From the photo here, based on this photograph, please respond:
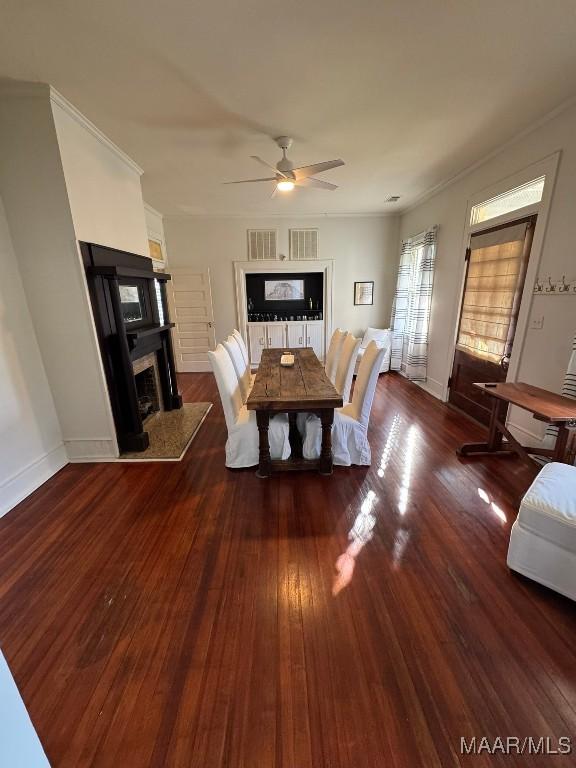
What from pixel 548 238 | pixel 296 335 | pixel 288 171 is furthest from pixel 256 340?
pixel 548 238

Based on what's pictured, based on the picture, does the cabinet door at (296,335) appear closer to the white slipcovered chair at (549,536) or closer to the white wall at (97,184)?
the white wall at (97,184)

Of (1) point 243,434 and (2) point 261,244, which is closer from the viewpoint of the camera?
(1) point 243,434

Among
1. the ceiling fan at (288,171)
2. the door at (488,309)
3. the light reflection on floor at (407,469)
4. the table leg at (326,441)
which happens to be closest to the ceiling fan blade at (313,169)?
the ceiling fan at (288,171)

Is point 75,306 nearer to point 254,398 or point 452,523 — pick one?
point 254,398

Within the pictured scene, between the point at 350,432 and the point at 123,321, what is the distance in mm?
2136

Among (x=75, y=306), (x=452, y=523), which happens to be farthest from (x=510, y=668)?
(x=75, y=306)

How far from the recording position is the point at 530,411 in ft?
6.38

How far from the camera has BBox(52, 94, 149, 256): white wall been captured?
219cm

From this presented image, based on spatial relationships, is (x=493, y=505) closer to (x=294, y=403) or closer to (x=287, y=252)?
(x=294, y=403)

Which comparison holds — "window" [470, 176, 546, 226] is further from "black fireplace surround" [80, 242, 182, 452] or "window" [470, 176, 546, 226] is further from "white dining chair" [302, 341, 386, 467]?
"black fireplace surround" [80, 242, 182, 452]

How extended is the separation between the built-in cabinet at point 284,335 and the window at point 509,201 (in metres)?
2.85

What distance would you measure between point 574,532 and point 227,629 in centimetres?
157

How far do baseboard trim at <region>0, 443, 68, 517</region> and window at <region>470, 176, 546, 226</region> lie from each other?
462cm

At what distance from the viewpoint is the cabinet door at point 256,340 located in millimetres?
5645
